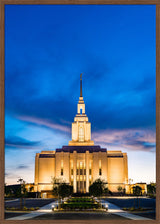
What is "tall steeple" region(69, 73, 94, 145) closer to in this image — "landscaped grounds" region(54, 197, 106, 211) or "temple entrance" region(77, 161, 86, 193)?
"temple entrance" region(77, 161, 86, 193)

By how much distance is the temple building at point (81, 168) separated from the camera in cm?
7169

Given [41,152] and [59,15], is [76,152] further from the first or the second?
[59,15]

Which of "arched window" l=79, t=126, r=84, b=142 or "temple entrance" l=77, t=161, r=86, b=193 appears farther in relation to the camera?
"arched window" l=79, t=126, r=84, b=142

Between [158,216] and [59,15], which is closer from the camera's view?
[158,216]

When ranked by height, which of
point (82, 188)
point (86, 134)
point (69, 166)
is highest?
point (86, 134)

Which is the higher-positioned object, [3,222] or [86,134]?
[86,134]

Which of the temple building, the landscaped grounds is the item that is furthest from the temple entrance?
the landscaped grounds

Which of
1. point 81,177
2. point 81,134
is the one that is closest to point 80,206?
point 81,177

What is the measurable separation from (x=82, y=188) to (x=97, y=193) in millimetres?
37772

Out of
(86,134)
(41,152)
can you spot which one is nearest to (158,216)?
(41,152)

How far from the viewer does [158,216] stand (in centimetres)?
1308

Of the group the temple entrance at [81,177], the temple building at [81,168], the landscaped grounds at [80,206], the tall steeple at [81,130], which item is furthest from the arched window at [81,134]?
the landscaped grounds at [80,206]

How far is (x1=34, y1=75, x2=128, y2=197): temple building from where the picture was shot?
235ft

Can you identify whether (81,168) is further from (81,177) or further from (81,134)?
(81,134)
